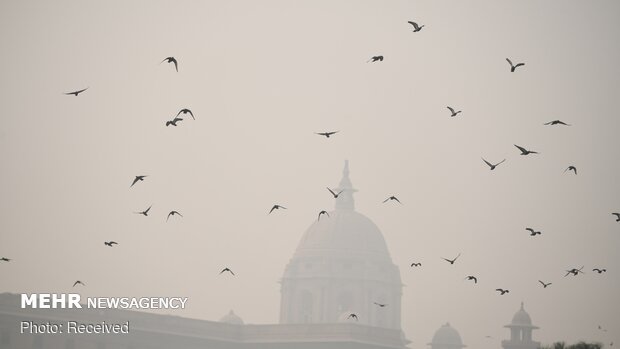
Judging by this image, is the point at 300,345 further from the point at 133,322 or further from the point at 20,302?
the point at 20,302

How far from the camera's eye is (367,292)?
18425 centimetres

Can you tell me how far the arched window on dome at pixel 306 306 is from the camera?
18161 centimetres

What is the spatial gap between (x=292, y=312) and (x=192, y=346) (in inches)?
1101

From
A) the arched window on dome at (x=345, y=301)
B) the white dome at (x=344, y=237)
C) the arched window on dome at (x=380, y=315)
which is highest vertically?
the white dome at (x=344, y=237)

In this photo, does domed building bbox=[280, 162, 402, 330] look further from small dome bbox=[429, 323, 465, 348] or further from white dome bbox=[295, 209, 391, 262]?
small dome bbox=[429, 323, 465, 348]

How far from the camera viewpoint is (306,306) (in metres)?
184

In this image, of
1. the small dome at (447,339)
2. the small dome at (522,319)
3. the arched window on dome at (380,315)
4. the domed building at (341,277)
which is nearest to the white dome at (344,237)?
the domed building at (341,277)

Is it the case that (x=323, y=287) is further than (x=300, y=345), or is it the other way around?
(x=323, y=287)

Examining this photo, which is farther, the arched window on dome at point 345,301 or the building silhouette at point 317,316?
the arched window on dome at point 345,301

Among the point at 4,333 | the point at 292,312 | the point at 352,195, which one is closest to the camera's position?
the point at 4,333

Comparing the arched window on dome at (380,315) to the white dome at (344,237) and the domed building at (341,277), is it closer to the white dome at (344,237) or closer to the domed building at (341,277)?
the domed building at (341,277)

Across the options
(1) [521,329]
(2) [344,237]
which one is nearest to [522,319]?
(1) [521,329]

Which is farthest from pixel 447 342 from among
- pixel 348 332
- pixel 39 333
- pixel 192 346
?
pixel 39 333

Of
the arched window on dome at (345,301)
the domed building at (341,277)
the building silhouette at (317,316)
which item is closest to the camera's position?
the building silhouette at (317,316)
